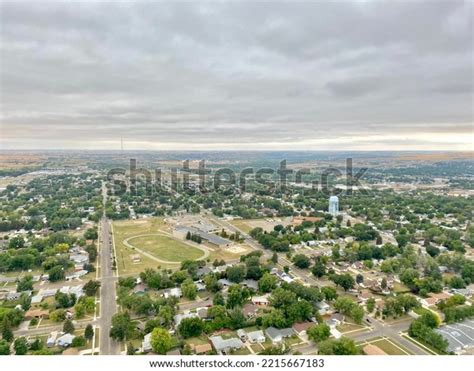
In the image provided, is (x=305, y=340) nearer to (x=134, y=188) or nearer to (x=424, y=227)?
(x=424, y=227)

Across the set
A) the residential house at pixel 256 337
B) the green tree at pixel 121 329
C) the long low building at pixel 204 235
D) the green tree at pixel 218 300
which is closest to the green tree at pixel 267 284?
the green tree at pixel 218 300

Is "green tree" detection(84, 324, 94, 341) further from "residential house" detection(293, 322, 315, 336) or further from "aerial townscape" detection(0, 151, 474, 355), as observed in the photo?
"residential house" detection(293, 322, 315, 336)

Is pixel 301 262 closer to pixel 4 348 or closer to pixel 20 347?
pixel 20 347

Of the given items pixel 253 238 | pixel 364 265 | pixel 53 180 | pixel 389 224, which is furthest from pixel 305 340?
pixel 53 180

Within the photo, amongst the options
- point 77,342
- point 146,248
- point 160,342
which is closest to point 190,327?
point 160,342

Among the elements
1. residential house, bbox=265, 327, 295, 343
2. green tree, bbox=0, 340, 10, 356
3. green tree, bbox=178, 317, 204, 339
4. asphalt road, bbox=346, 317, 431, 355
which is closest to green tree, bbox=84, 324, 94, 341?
green tree, bbox=0, 340, 10, 356

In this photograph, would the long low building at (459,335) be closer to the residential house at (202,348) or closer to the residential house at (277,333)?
the residential house at (277,333)
